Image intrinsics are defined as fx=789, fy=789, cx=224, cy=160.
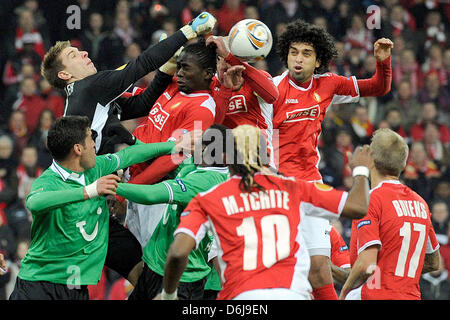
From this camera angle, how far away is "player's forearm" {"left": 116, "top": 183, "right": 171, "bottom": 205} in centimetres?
561

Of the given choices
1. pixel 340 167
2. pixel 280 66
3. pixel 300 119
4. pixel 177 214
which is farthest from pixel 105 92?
pixel 280 66

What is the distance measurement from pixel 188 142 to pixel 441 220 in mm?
6110

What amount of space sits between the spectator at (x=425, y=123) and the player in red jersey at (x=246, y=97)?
6.99m

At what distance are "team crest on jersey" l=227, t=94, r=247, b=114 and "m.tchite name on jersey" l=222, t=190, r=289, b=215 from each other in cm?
192

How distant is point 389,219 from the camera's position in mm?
6062

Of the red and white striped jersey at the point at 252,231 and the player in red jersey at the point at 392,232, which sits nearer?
the red and white striped jersey at the point at 252,231

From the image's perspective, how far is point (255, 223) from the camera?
4855 millimetres

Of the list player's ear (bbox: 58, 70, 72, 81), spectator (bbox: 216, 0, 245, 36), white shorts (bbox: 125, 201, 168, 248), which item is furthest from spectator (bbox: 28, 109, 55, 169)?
white shorts (bbox: 125, 201, 168, 248)

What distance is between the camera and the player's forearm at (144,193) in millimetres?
5605

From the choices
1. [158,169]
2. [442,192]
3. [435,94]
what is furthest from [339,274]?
[435,94]

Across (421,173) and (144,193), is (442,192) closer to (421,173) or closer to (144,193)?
(421,173)

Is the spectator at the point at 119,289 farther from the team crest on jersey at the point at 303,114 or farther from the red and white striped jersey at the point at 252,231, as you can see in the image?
the red and white striped jersey at the point at 252,231

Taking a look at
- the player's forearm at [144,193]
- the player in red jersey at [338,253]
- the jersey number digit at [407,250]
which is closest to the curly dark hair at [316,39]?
the player in red jersey at [338,253]
